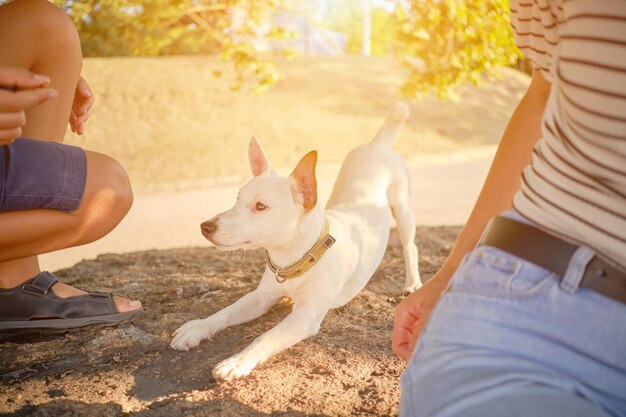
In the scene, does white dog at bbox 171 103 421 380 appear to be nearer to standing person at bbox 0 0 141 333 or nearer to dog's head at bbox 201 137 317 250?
dog's head at bbox 201 137 317 250

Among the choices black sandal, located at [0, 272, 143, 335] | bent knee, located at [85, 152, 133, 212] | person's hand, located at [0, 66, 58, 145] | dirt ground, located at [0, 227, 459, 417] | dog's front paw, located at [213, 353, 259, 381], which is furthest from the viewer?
black sandal, located at [0, 272, 143, 335]

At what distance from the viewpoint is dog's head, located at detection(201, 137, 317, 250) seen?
9.60ft

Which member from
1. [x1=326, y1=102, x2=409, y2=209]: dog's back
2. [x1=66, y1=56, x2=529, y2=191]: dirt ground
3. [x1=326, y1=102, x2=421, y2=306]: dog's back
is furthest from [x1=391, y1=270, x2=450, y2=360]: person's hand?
[x1=66, y1=56, x2=529, y2=191]: dirt ground

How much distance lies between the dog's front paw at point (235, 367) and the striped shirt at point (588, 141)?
143 cm

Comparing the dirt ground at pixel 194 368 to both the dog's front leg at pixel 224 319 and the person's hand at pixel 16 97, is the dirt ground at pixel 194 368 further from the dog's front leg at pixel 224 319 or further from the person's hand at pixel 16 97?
the person's hand at pixel 16 97

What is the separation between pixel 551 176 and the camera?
4.05ft

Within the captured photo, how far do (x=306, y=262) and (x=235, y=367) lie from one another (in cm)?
76

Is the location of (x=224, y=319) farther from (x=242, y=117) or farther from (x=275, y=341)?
(x=242, y=117)

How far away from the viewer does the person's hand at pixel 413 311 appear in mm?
1513

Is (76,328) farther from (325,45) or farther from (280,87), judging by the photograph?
(325,45)

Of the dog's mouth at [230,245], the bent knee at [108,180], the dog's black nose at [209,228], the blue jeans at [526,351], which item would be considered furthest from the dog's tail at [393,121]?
the blue jeans at [526,351]

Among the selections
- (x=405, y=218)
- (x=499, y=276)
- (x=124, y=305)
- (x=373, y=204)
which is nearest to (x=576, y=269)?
(x=499, y=276)

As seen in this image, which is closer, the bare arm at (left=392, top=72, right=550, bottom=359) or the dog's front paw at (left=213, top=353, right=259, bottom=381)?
the bare arm at (left=392, top=72, right=550, bottom=359)

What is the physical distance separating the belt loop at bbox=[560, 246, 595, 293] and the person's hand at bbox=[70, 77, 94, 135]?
2.38 meters
